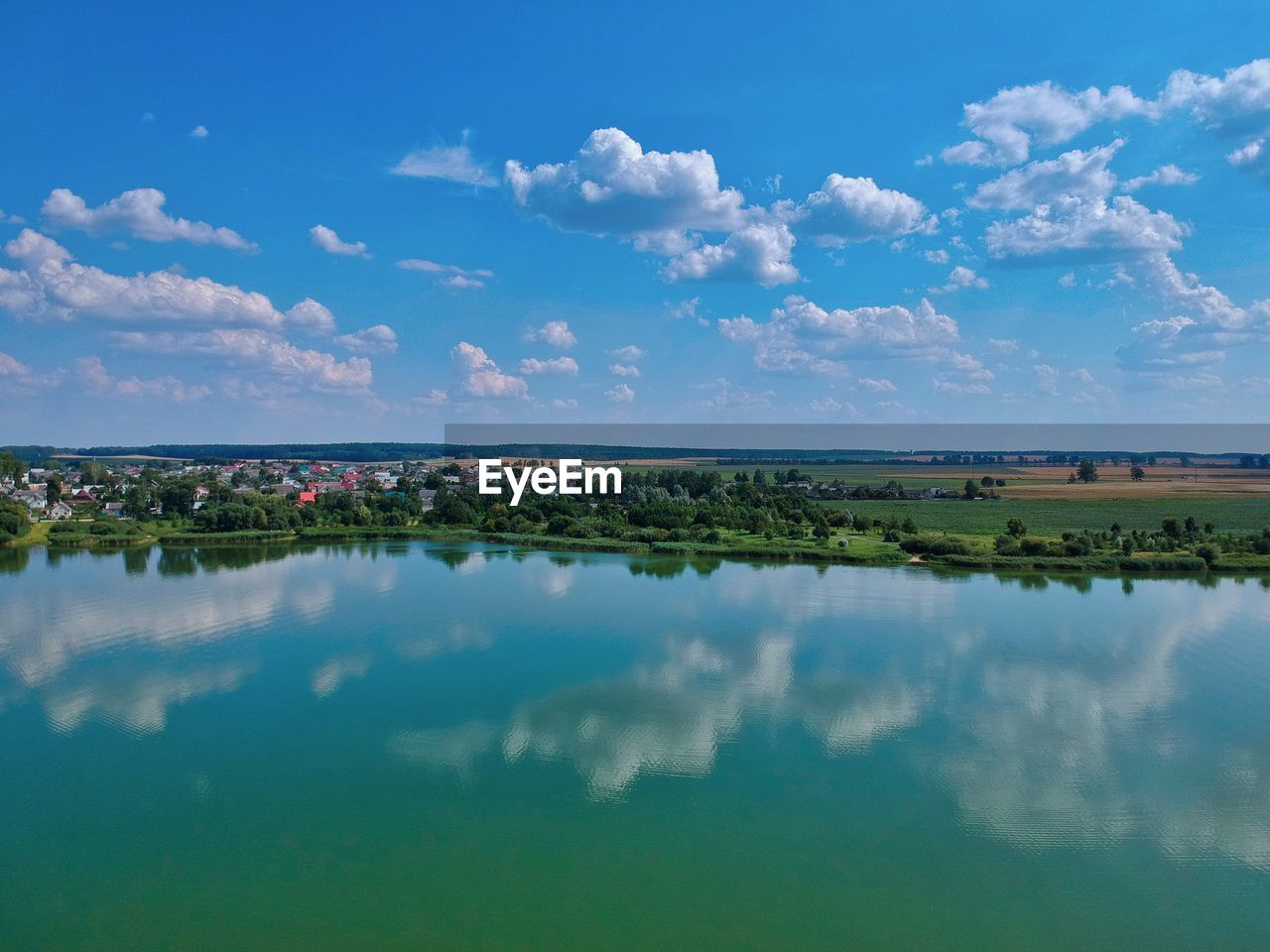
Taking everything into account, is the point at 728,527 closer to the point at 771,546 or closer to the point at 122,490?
the point at 771,546

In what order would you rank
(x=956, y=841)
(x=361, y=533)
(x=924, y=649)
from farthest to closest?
(x=361, y=533) < (x=924, y=649) < (x=956, y=841)

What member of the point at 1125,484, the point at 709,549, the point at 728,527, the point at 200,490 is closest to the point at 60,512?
the point at 200,490

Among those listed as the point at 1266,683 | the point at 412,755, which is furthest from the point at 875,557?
the point at 412,755

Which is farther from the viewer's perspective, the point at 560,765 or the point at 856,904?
the point at 560,765

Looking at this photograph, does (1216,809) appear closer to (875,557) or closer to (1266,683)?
(1266,683)

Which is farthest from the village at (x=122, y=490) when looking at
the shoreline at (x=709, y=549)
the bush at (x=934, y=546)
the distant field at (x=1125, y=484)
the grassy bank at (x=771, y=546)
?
the distant field at (x=1125, y=484)

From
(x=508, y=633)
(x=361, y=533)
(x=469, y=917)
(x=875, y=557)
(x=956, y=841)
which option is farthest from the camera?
(x=361, y=533)

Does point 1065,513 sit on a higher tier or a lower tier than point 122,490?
lower

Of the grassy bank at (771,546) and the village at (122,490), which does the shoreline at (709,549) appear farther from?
the village at (122,490)
